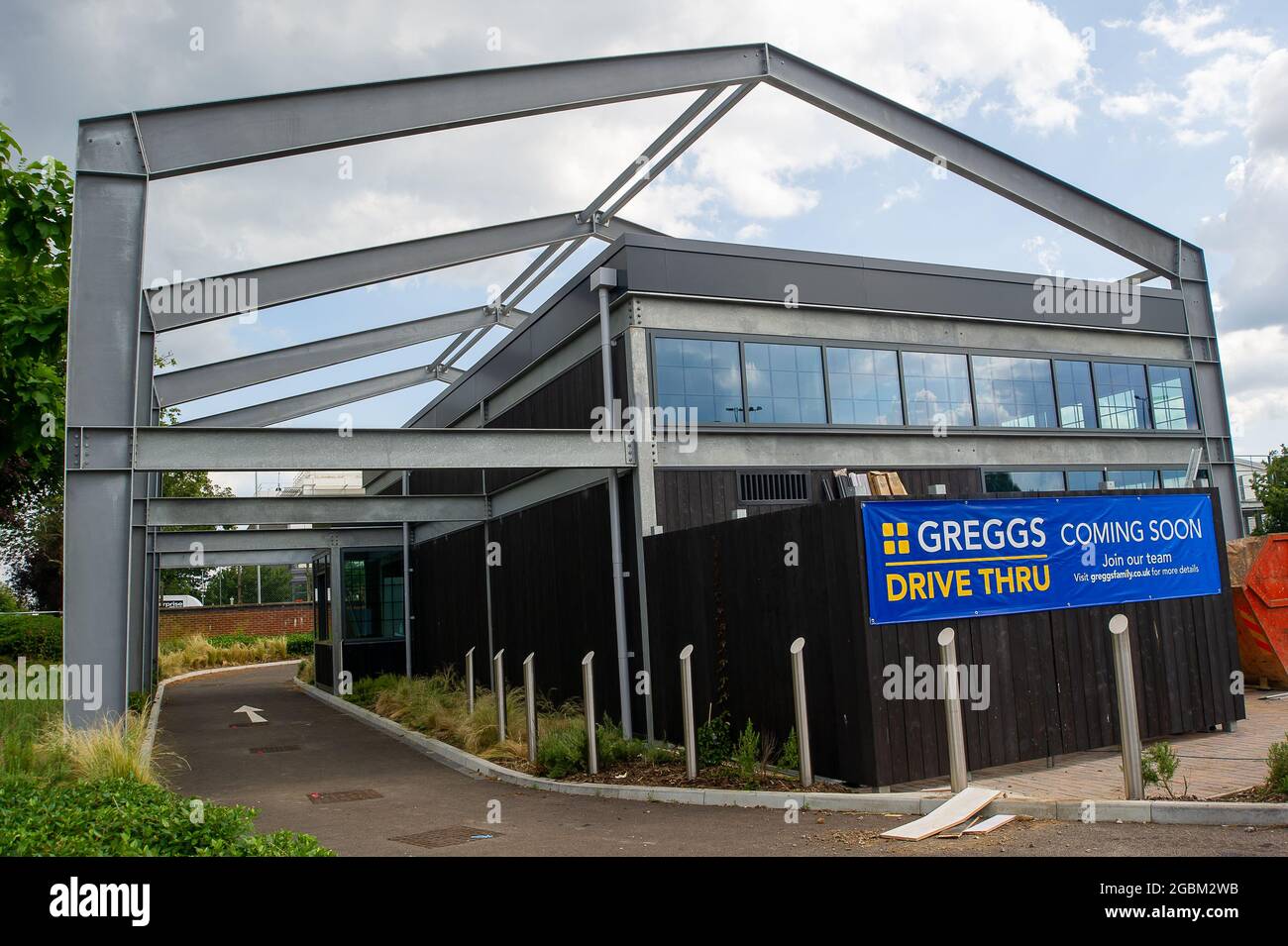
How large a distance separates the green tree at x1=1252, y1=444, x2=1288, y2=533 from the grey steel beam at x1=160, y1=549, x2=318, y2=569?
1654 inches

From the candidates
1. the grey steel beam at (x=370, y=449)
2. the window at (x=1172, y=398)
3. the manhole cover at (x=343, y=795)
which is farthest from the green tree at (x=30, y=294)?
the window at (x=1172, y=398)

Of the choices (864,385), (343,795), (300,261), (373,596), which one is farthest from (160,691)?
(864,385)

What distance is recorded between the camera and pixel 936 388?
607 inches

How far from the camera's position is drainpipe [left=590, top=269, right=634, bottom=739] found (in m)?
12.9

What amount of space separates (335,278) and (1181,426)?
1550cm

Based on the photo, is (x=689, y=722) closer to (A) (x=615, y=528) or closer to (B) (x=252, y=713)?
(A) (x=615, y=528)

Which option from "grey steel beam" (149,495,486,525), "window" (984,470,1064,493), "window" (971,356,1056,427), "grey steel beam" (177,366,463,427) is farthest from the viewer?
"grey steel beam" (177,366,463,427)

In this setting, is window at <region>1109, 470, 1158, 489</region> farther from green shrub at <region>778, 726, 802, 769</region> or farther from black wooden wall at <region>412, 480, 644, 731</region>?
green shrub at <region>778, 726, 802, 769</region>

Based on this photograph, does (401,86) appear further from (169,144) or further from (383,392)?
(383,392)

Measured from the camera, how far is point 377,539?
80.1 feet

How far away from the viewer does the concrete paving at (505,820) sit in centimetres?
659

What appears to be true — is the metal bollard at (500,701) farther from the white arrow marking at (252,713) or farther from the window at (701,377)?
the white arrow marking at (252,713)

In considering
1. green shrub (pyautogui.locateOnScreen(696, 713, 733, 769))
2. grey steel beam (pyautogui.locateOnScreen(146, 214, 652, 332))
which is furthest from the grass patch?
green shrub (pyautogui.locateOnScreen(696, 713, 733, 769))

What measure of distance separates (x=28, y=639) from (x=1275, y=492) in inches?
1950
